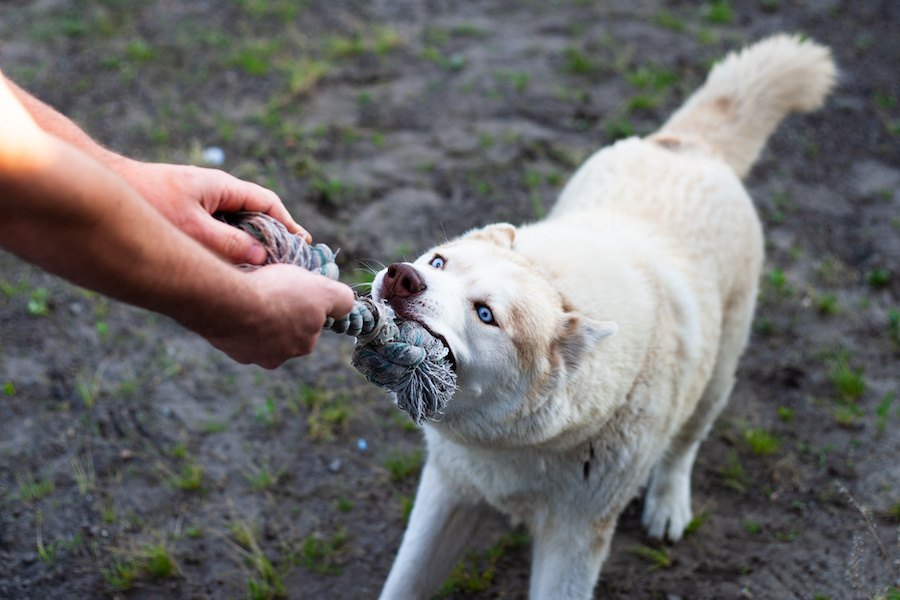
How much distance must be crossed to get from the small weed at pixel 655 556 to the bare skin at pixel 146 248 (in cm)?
243

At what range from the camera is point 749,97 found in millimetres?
4461

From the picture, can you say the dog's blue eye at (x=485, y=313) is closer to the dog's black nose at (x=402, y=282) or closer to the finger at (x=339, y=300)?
the dog's black nose at (x=402, y=282)

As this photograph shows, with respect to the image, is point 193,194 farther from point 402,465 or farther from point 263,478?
point 402,465

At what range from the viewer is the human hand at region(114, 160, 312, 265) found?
93.1 inches

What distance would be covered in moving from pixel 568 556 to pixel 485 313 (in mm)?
1106

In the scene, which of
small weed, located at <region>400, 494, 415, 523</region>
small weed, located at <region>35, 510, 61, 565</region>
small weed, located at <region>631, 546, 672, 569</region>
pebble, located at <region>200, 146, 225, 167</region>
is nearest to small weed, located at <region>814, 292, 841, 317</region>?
small weed, located at <region>631, 546, 672, 569</region>

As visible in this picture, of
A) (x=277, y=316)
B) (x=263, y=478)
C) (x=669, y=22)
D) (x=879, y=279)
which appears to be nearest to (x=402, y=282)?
(x=277, y=316)

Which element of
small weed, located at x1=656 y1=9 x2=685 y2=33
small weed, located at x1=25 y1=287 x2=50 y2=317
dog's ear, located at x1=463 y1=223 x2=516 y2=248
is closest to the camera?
dog's ear, located at x1=463 y1=223 x2=516 y2=248

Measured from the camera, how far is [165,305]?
6.48ft

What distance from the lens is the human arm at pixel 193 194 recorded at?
2367 mm

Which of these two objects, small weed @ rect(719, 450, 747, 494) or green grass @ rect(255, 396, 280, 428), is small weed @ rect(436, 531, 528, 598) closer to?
small weed @ rect(719, 450, 747, 494)

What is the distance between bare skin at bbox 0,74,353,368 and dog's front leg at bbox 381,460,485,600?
1.38 meters

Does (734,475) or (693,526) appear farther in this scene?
(734,475)

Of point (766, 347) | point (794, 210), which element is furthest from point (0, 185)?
point (794, 210)
